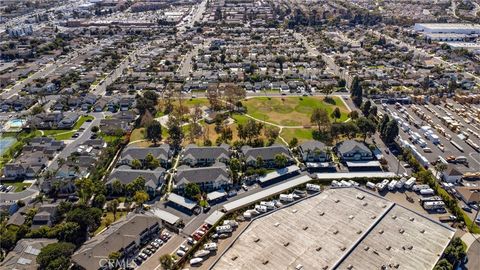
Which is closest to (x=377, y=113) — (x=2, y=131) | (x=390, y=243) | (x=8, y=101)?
(x=390, y=243)

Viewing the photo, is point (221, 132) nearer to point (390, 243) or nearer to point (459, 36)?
point (390, 243)

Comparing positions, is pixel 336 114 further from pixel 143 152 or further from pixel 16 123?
pixel 16 123

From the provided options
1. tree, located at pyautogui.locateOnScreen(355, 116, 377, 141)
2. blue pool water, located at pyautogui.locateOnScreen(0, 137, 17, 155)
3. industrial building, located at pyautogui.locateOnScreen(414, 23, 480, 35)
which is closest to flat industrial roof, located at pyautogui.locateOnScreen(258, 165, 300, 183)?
tree, located at pyautogui.locateOnScreen(355, 116, 377, 141)

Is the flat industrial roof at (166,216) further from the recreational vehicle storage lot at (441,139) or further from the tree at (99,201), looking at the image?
the recreational vehicle storage lot at (441,139)

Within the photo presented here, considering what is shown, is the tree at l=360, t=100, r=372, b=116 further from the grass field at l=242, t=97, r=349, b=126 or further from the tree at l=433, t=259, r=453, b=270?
the tree at l=433, t=259, r=453, b=270

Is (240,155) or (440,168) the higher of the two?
(440,168)

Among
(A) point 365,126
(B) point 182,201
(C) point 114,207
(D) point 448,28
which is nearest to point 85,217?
(C) point 114,207
